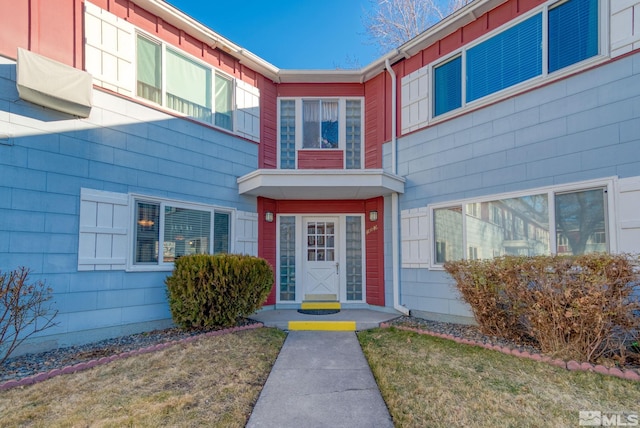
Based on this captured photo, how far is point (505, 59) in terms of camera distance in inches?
232

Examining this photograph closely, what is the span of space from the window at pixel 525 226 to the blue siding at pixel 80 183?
475 centimetres

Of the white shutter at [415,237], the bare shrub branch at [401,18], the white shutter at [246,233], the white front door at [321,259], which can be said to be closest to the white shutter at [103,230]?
the white shutter at [246,233]

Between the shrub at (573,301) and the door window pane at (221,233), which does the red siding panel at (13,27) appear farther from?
the shrub at (573,301)

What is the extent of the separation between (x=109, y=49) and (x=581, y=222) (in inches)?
295

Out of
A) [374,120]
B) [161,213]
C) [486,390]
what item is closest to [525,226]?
[486,390]

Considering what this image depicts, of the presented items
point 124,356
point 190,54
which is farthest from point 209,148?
point 124,356

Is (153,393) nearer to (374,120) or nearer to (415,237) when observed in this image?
(415,237)

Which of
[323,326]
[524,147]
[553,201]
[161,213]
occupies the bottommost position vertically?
[323,326]

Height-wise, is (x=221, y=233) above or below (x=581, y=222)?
below

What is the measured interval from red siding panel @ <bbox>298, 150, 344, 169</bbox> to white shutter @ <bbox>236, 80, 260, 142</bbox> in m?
1.15

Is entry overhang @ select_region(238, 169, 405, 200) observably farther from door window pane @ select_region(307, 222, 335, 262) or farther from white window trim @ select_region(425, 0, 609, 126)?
white window trim @ select_region(425, 0, 609, 126)

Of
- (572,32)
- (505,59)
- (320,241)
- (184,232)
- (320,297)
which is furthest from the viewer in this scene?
(320,241)

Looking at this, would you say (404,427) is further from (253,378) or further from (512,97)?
(512,97)

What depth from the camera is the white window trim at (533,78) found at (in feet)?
15.6
